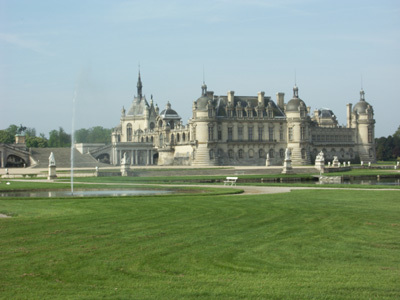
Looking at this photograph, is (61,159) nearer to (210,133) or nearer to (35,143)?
(210,133)

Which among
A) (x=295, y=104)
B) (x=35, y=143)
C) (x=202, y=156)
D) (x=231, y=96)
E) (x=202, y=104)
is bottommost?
(x=202, y=156)

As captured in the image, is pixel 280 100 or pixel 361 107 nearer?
pixel 280 100

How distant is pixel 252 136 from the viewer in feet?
315

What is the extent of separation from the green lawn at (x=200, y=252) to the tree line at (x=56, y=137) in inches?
3681

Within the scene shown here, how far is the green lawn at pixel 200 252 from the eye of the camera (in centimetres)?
1166

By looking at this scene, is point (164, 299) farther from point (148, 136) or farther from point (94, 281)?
point (148, 136)

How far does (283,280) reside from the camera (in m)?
12.2

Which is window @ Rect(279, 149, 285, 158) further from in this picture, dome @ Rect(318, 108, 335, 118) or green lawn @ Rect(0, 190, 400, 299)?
green lawn @ Rect(0, 190, 400, 299)

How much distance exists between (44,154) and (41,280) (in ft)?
293

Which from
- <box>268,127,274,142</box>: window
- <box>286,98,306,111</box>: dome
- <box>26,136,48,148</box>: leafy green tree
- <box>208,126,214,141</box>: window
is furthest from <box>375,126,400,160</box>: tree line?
<box>26,136,48,148</box>: leafy green tree

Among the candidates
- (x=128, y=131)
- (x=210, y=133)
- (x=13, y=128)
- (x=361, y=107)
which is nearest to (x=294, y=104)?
(x=210, y=133)

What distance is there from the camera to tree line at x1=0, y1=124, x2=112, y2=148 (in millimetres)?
133250

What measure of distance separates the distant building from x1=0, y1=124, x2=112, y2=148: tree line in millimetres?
20602

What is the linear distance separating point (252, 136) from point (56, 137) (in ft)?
234
